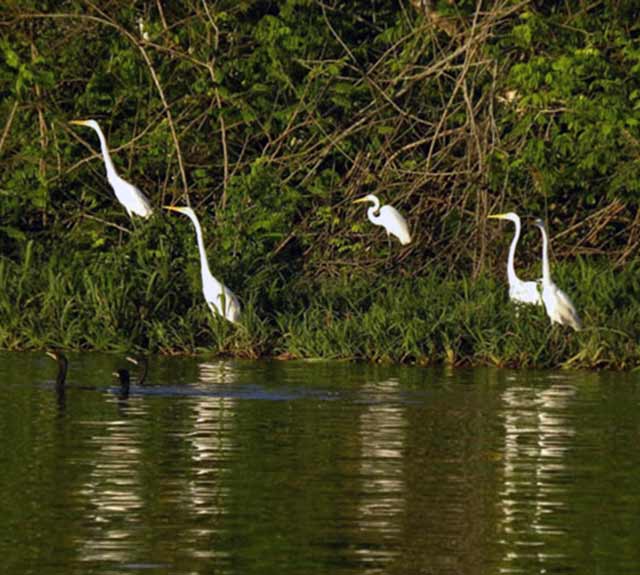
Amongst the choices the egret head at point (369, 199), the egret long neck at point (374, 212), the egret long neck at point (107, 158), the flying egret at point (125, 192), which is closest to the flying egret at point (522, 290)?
the egret long neck at point (374, 212)

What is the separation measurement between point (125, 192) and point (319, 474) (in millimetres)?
10583

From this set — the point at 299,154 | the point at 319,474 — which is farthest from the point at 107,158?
the point at 319,474

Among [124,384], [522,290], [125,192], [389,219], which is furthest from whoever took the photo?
[125,192]

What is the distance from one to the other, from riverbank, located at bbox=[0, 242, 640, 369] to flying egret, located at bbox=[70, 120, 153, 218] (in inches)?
15.3

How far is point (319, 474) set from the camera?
11.2m

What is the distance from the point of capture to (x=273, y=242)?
21.9m

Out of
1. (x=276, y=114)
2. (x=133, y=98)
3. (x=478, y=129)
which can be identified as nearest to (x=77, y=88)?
(x=133, y=98)

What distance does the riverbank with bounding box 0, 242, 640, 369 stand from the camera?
1823 centimetres

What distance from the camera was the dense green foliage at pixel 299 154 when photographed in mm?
20188

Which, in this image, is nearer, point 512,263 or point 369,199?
point 512,263

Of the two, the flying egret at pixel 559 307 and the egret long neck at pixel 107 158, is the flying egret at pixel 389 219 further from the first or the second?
the flying egret at pixel 559 307

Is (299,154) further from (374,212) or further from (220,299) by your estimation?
(220,299)

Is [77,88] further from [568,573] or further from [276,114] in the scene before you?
[568,573]

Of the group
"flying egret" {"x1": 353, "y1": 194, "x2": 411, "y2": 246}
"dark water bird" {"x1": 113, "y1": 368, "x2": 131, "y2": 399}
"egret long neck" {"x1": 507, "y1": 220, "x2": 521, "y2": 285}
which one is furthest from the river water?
"flying egret" {"x1": 353, "y1": 194, "x2": 411, "y2": 246}
